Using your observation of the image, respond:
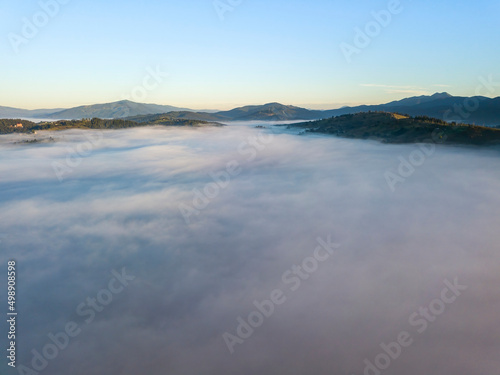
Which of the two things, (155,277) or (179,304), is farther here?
(155,277)

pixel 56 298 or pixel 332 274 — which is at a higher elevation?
pixel 332 274

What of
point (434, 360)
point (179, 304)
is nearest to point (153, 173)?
point (179, 304)

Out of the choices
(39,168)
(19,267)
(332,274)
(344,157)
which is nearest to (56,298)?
(19,267)

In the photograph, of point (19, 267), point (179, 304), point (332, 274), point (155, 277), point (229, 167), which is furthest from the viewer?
point (229, 167)

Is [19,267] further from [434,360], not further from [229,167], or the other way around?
[229,167]

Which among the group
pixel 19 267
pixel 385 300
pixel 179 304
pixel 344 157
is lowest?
pixel 19 267

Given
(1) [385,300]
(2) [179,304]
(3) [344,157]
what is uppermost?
(3) [344,157]

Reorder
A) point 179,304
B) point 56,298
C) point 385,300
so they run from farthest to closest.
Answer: point 56,298, point 179,304, point 385,300

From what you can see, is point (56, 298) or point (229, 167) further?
point (229, 167)

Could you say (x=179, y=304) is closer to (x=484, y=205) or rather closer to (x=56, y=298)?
(x=56, y=298)
